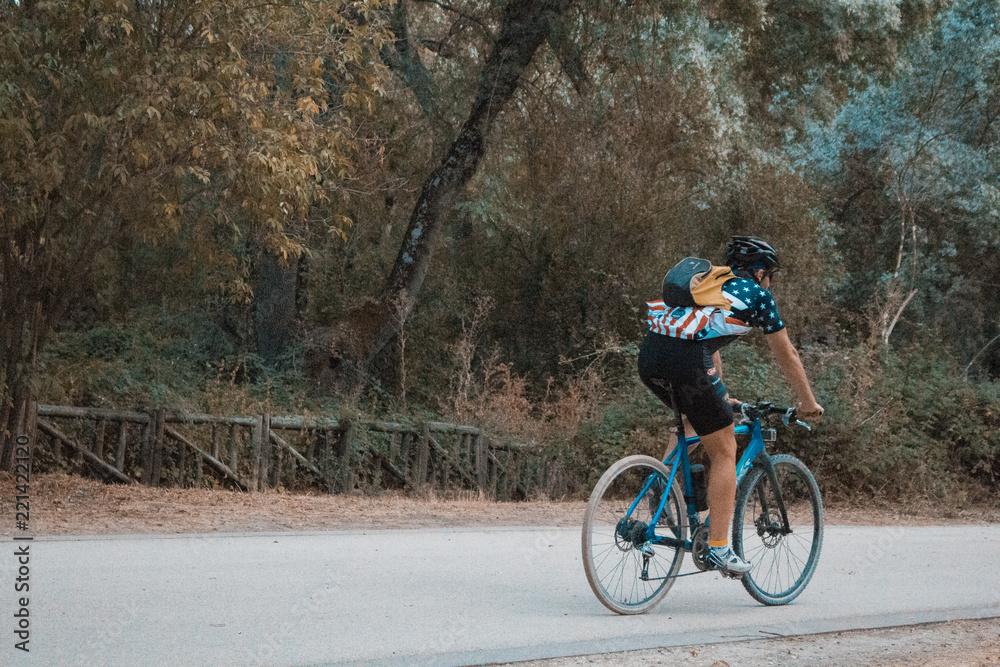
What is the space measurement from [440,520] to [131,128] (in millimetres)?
5139

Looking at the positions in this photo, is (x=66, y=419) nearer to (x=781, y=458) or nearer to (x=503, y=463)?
(x=503, y=463)

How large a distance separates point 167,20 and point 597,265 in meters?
11.0

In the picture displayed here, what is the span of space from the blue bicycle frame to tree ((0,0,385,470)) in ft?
21.1

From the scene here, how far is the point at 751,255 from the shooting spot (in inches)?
241

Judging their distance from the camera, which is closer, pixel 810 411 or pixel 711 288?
pixel 711 288

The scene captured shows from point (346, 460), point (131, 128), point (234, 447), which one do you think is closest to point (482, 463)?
point (346, 460)

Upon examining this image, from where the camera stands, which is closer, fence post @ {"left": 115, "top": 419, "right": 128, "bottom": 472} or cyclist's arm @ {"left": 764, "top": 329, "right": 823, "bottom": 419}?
cyclist's arm @ {"left": 764, "top": 329, "right": 823, "bottom": 419}

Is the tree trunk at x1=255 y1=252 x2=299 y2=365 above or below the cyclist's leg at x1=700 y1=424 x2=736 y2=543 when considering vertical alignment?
above

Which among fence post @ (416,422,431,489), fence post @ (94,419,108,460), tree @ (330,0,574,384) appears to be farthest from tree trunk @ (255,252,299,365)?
fence post @ (94,419,108,460)

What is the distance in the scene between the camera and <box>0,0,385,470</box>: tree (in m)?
10.7

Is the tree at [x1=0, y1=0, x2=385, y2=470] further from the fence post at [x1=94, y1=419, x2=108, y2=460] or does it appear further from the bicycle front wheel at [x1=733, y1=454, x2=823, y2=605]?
the bicycle front wheel at [x1=733, y1=454, x2=823, y2=605]

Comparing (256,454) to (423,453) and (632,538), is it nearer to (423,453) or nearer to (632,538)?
(423,453)

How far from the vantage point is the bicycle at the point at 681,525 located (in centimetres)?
587

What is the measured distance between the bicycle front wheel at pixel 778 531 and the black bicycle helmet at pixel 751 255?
1150mm
